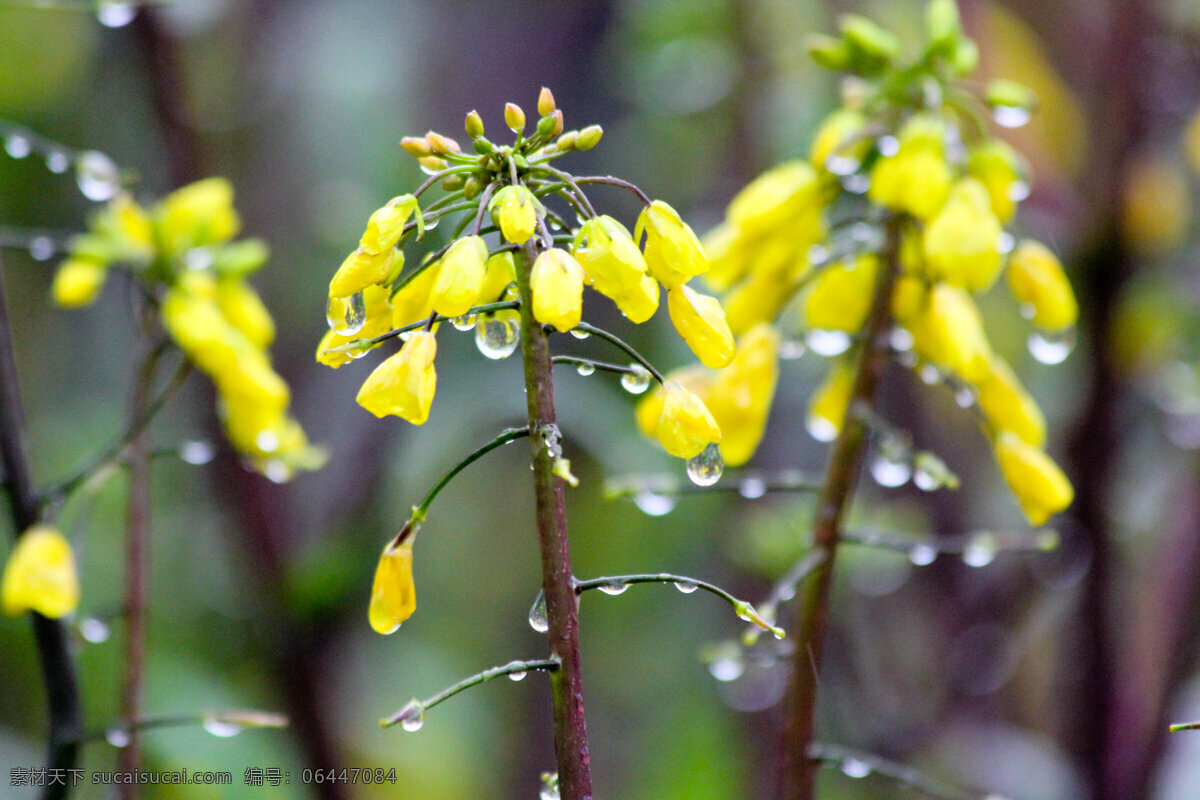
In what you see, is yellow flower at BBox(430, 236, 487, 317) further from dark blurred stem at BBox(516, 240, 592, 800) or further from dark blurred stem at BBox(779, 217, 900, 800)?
dark blurred stem at BBox(779, 217, 900, 800)

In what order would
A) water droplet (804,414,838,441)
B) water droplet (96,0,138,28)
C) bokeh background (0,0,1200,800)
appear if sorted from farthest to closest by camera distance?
bokeh background (0,0,1200,800), water droplet (804,414,838,441), water droplet (96,0,138,28)

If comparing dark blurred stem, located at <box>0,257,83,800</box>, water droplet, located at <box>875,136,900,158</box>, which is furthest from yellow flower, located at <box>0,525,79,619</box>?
water droplet, located at <box>875,136,900,158</box>

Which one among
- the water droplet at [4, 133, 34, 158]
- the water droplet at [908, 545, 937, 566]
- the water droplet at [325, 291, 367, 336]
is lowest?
the water droplet at [908, 545, 937, 566]


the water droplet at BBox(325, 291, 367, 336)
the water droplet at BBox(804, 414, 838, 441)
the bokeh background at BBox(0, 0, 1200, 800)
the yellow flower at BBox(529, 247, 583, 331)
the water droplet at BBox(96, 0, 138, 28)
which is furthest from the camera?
the bokeh background at BBox(0, 0, 1200, 800)

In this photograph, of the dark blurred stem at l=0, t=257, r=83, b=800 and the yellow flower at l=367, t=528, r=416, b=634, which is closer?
the yellow flower at l=367, t=528, r=416, b=634

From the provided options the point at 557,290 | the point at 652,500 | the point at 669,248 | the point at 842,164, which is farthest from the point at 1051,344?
the point at 557,290

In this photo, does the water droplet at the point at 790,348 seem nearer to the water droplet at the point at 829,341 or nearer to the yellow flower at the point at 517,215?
the water droplet at the point at 829,341

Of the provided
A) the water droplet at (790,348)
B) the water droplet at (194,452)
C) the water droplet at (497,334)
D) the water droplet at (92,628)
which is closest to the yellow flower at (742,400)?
the water droplet at (790,348)
